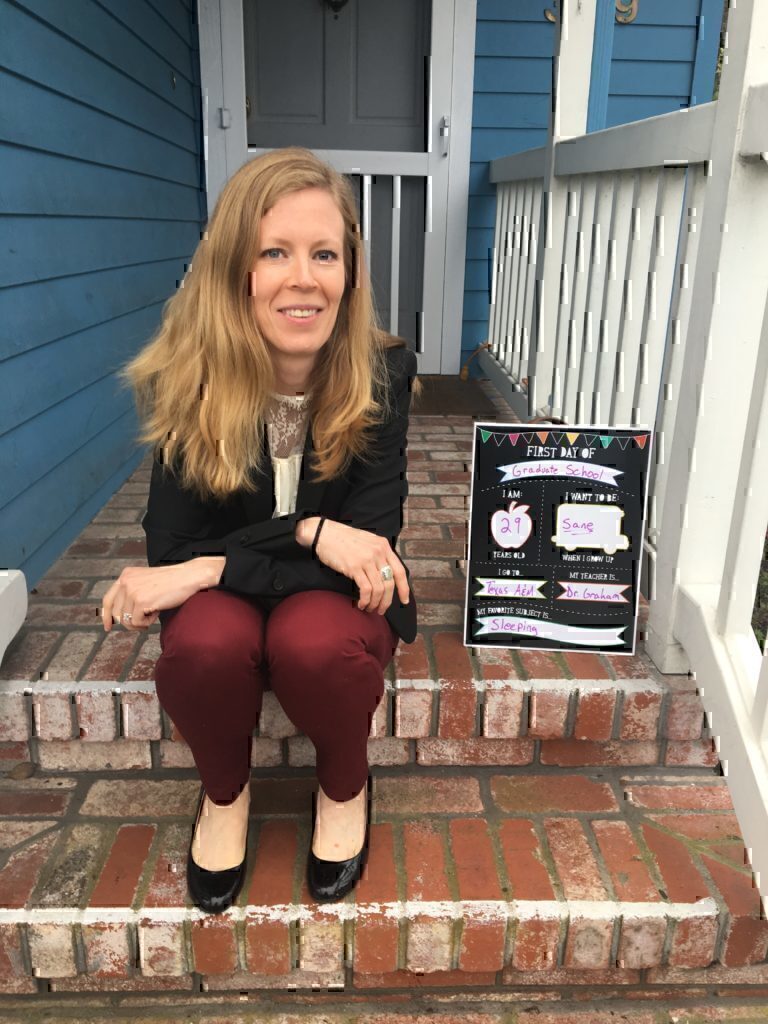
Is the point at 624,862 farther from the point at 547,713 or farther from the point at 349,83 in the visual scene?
the point at 349,83

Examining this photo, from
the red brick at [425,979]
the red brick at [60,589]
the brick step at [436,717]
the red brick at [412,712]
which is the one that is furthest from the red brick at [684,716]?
the red brick at [60,589]

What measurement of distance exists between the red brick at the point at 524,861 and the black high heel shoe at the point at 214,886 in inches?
17.3

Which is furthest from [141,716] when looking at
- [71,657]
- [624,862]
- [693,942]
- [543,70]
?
[543,70]

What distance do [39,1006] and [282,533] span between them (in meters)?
0.84

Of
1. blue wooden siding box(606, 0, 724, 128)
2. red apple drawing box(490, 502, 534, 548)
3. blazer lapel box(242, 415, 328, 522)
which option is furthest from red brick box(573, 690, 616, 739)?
blue wooden siding box(606, 0, 724, 128)

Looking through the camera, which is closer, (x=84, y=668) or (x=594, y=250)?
(x=84, y=668)

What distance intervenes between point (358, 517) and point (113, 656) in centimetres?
64

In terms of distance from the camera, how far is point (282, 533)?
49.6 inches

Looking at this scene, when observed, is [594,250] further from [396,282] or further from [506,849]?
[396,282]

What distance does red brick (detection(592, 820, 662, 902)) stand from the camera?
4.23 ft

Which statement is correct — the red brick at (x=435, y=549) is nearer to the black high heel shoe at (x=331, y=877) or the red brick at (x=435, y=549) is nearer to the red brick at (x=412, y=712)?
the red brick at (x=412, y=712)

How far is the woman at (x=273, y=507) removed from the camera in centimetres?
118

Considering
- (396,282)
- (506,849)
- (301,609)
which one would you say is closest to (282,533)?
(301,609)

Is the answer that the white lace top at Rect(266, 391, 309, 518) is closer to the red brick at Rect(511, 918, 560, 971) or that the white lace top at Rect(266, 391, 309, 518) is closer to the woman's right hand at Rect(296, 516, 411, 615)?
the woman's right hand at Rect(296, 516, 411, 615)
